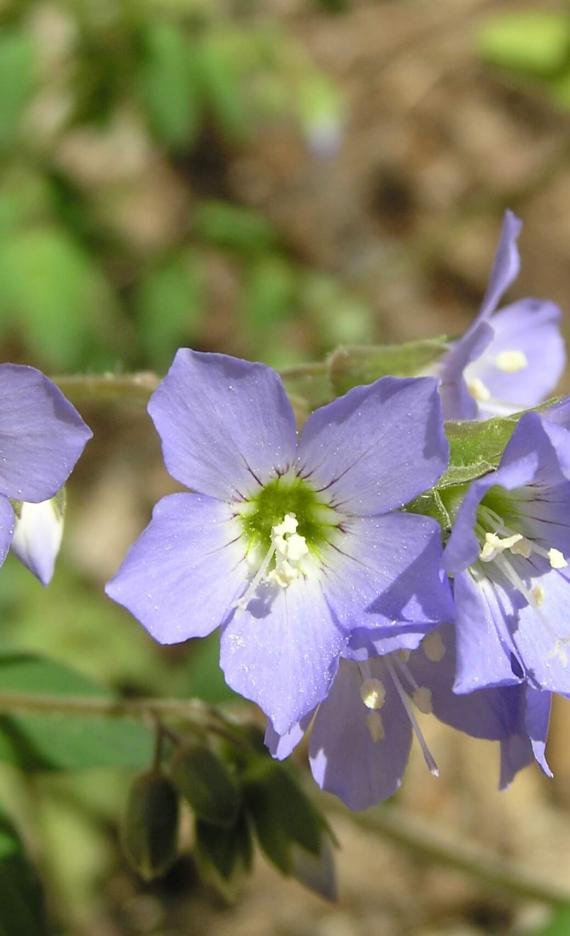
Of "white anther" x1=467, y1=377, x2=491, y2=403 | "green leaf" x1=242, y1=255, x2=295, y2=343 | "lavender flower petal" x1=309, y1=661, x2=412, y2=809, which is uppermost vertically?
"white anther" x1=467, y1=377, x2=491, y2=403

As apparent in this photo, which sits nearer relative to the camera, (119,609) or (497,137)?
(119,609)

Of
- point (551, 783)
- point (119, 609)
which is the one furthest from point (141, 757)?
point (551, 783)

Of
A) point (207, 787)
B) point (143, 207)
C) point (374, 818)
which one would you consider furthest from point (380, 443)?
point (143, 207)

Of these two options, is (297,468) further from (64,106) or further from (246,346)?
(64,106)

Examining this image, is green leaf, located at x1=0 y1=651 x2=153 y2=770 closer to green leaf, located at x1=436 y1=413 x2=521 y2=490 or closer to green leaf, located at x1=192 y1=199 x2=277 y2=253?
green leaf, located at x1=436 y1=413 x2=521 y2=490

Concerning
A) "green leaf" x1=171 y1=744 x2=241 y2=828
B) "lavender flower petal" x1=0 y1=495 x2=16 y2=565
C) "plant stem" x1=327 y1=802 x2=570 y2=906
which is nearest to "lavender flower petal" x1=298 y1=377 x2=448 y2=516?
"lavender flower petal" x1=0 y1=495 x2=16 y2=565

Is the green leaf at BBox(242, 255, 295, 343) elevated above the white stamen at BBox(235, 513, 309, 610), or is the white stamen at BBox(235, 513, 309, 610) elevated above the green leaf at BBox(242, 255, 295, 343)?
the white stamen at BBox(235, 513, 309, 610)
